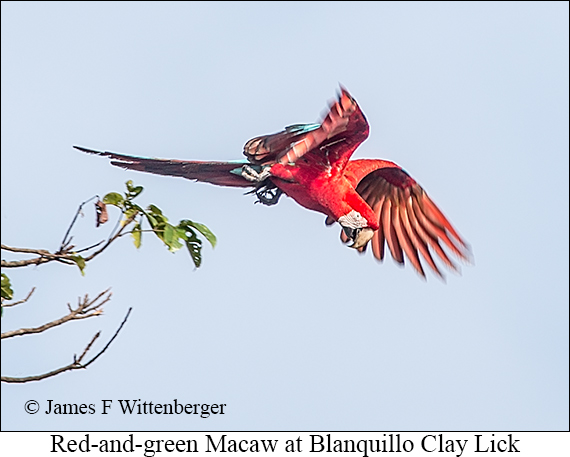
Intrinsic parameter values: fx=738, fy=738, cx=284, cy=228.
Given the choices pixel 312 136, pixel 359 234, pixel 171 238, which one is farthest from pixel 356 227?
pixel 171 238

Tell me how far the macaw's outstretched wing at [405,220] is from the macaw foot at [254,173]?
3.75 ft

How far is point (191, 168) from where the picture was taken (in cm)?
496

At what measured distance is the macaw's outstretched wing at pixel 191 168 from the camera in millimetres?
4805

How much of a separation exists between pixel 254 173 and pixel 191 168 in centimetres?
42

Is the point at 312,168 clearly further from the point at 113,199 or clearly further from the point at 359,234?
the point at 113,199

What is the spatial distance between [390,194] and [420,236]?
19.0 inches

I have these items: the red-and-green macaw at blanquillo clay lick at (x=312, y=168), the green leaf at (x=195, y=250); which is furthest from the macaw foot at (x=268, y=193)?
the green leaf at (x=195, y=250)

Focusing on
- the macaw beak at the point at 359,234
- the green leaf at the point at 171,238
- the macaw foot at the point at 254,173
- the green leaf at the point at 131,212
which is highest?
the macaw foot at the point at 254,173

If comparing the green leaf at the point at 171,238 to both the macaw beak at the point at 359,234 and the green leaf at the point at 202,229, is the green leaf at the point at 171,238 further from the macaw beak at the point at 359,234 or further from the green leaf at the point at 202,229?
the macaw beak at the point at 359,234

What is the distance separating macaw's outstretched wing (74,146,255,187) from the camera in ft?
15.8

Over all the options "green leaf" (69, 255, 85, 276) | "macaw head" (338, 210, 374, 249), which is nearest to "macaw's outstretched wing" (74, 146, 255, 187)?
"macaw head" (338, 210, 374, 249)

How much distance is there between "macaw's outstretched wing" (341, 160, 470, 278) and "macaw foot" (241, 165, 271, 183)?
114 cm

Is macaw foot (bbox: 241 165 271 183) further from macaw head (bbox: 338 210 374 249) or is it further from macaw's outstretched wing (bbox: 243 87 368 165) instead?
macaw head (bbox: 338 210 374 249)
